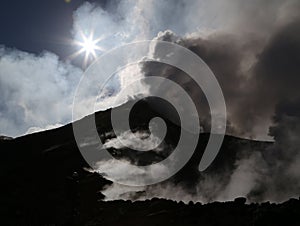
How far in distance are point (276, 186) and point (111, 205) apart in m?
23.9

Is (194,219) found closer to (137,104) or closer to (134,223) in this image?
(134,223)

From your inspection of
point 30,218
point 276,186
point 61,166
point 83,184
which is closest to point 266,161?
point 276,186

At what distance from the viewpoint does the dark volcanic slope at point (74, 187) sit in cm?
3447

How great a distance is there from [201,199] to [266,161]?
17.3 metres

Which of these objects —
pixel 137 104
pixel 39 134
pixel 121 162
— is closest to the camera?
pixel 121 162

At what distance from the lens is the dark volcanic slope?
34.5 meters

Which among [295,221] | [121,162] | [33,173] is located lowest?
[295,221]

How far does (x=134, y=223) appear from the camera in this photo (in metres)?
35.2

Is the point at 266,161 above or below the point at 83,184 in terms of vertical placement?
above

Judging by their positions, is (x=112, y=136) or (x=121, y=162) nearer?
(x=121, y=162)

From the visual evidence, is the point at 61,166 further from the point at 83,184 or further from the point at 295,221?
the point at 295,221

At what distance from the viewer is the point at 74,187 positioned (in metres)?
51.7

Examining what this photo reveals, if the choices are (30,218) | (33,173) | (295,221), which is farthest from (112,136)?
(295,221)

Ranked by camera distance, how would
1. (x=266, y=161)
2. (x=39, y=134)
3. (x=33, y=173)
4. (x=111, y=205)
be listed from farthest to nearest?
(x=39, y=134)
(x=266, y=161)
(x=33, y=173)
(x=111, y=205)
